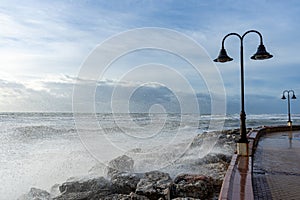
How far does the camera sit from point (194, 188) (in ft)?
24.8

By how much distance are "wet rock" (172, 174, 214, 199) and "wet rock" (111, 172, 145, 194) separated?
4.61 ft

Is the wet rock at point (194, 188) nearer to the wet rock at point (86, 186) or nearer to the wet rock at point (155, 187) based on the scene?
the wet rock at point (155, 187)

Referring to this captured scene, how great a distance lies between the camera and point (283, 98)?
23.7 m

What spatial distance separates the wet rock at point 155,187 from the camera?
7.50 metres

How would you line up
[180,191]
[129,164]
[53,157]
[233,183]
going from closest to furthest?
[233,183], [180,191], [129,164], [53,157]

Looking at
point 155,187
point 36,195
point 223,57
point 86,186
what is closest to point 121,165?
point 86,186

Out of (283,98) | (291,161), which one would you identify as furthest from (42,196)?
(283,98)

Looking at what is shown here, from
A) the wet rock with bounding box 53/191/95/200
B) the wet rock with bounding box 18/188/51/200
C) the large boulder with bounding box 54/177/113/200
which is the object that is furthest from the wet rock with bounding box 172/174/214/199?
the wet rock with bounding box 18/188/51/200

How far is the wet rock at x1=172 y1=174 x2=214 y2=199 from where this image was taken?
745 centimetres

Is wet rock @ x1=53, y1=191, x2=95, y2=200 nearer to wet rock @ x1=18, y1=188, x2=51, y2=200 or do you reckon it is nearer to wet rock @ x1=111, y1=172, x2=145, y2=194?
wet rock @ x1=111, y1=172, x2=145, y2=194

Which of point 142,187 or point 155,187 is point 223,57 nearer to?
point 155,187

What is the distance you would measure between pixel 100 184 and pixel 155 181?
1.70m

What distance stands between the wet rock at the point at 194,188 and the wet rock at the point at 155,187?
0.84 feet

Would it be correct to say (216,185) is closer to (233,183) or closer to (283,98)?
(233,183)
